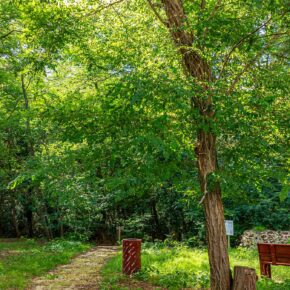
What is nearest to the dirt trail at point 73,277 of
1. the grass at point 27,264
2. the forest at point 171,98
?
the grass at point 27,264

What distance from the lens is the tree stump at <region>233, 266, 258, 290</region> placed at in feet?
15.5

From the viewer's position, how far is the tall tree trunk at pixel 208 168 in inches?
215

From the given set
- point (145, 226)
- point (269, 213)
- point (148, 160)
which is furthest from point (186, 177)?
point (145, 226)

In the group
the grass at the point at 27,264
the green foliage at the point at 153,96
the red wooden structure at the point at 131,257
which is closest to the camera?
the green foliage at the point at 153,96

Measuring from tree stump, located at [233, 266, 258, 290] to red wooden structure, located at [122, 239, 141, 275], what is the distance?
347 centimetres

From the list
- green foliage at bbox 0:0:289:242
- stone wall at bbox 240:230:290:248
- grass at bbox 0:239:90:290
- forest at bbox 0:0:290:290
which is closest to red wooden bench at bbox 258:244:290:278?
forest at bbox 0:0:290:290

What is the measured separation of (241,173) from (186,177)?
0.89 metres

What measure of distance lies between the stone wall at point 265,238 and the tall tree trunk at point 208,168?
750 cm

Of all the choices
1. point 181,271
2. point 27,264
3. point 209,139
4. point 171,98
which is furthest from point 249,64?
point 27,264

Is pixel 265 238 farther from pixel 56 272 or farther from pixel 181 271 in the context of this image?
pixel 56 272

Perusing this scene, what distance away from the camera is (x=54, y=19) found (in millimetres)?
5223

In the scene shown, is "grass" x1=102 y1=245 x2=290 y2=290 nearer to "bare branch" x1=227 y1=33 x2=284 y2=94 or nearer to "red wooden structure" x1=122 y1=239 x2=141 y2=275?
"red wooden structure" x1=122 y1=239 x2=141 y2=275

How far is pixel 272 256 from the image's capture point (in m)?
7.53

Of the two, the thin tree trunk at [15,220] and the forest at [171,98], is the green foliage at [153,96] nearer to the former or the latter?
the forest at [171,98]
